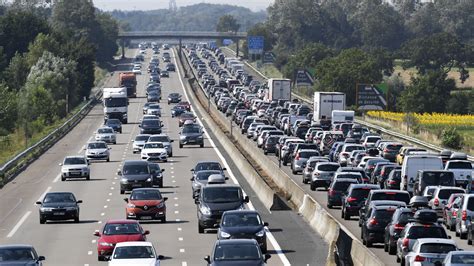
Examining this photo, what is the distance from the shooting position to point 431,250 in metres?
33.4

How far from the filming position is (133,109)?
148875 mm

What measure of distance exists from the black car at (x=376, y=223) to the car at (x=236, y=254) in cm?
856

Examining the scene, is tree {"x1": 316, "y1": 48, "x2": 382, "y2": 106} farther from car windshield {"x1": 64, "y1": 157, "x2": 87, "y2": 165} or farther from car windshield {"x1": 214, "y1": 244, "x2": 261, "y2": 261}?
car windshield {"x1": 214, "y1": 244, "x2": 261, "y2": 261}

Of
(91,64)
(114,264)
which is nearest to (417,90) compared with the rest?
(91,64)

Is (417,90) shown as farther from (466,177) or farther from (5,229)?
(5,229)

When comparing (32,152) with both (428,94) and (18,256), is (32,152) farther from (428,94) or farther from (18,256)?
(428,94)

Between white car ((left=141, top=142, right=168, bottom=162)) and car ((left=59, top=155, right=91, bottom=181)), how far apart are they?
9129 mm

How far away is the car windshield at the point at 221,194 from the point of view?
46938 millimetres

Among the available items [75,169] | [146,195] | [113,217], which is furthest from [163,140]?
[146,195]

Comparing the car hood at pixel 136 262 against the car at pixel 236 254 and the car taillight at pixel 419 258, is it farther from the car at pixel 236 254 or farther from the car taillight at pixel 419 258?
the car taillight at pixel 419 258

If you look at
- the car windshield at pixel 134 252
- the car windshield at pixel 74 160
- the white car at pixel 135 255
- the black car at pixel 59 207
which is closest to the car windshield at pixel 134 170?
the car windshield at pixel 74 160

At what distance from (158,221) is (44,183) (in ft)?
64.5

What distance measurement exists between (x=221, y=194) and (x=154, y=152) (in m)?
33.8

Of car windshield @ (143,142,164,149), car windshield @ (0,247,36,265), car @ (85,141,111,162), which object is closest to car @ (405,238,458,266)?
car windshield @ (0,247,36,265)
